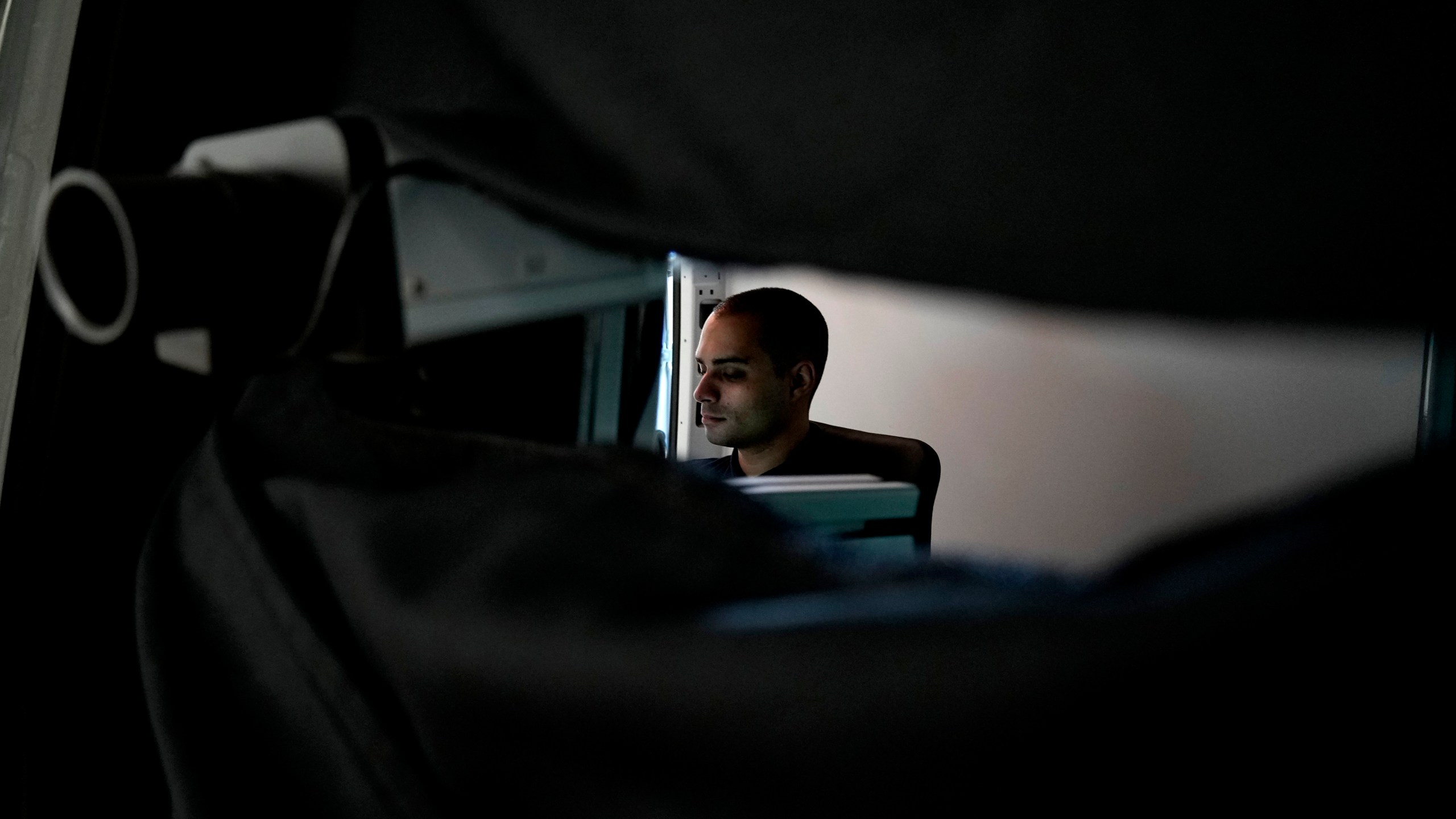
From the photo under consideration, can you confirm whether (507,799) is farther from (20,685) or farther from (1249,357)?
(1249,357)

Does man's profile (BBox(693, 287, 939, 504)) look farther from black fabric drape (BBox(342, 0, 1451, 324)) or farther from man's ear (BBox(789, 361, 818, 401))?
black fabric drape (BBox(342, 0, 1451, 324))

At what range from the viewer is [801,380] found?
82.8 inches

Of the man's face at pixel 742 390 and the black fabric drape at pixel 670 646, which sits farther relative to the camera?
the man's face at pixel 742 390

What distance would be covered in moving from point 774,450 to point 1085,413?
926mm

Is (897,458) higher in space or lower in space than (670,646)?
lower

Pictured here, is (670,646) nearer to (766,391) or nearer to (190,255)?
(190,255)

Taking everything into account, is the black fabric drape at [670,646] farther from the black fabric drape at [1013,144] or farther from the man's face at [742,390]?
the man's face at [742,390]

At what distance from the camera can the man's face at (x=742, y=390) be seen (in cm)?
207

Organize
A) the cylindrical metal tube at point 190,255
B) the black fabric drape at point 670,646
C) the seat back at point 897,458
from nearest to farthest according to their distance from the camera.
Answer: the black fabric drape at point 670,646 < the cylindrical metal tube at point 190,255 < the seat back at point 897,458

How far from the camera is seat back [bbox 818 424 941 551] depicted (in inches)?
79.8

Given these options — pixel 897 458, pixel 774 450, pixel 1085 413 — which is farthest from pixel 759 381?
pixel 1085 413

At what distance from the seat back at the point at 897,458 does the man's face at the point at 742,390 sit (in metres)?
0.17

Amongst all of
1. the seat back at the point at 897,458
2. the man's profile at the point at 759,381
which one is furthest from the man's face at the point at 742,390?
the seat back at the point at 897,458

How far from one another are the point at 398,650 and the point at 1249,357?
2.14m
